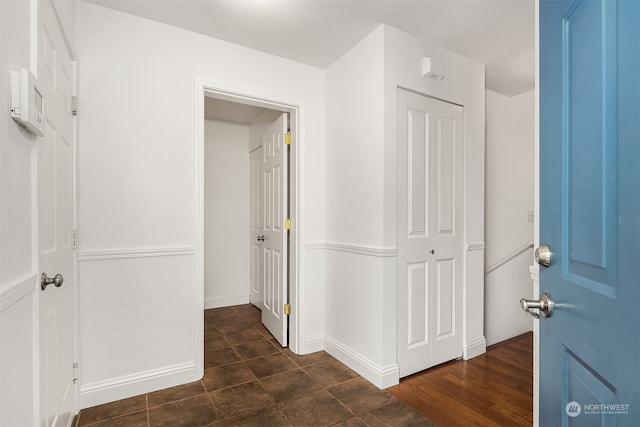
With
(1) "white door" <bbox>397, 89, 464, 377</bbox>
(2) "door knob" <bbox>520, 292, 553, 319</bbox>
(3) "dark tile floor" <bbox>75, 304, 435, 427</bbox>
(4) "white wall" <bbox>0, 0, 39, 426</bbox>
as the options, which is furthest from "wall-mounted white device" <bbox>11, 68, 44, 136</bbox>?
(1) "white door" <bbox>397, 89, 464, 377</bbox>

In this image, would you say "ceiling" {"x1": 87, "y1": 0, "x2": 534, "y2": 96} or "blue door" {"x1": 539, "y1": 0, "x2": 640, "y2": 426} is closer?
"blue door" {"x1": 539, "y1": 0, "x2": 640, "y2": 426}

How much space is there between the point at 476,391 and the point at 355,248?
1.26 metres

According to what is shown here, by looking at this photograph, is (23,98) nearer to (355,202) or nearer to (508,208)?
(355,202)

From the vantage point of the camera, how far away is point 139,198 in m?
2.12

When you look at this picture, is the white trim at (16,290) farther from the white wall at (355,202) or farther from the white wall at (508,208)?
the white wall at (508,208)

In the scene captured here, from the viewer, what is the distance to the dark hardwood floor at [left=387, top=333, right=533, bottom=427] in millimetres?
1910

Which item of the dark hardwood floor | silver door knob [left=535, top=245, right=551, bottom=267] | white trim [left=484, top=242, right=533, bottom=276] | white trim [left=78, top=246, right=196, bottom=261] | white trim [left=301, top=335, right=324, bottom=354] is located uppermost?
silver door knob [left=535, top=245, right=551, bottom=267]

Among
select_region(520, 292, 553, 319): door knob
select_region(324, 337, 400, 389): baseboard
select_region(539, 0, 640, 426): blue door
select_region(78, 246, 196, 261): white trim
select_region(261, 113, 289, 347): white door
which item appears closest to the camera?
select_region(539, 0, 640, 426): blue door

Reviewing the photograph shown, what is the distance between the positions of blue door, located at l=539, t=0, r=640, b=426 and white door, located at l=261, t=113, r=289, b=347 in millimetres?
2182

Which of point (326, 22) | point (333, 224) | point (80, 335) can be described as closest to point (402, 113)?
point (326, 22)

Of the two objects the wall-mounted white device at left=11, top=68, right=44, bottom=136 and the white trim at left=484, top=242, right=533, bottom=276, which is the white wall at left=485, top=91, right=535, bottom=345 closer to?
the white trim at left=484, top=242, right=533, bottom=276

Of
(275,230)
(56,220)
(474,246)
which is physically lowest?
(474,246)

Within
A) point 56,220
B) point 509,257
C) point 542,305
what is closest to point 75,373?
point 56,220

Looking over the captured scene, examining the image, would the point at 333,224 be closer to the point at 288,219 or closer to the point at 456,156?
the point at 288,219
